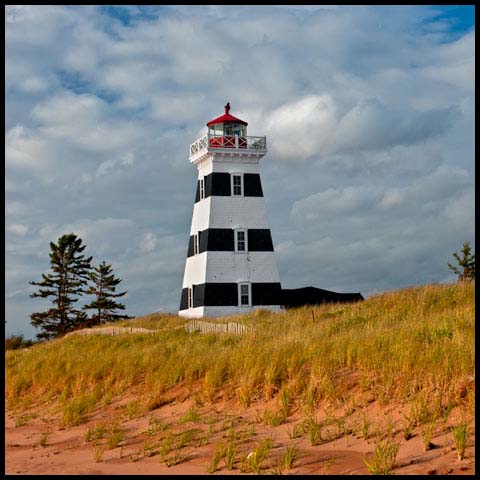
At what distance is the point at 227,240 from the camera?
35750mm

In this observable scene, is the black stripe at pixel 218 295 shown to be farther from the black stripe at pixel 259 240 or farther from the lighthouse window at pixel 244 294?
the black stripe at pixel 259 240

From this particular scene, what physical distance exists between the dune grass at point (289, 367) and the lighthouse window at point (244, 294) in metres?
12.4

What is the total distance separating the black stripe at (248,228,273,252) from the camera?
3619cm

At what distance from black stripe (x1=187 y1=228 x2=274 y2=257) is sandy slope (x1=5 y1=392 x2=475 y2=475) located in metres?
21.2

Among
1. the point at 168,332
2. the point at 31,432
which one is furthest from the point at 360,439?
the point at 168,332

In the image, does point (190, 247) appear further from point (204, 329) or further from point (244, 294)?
point (204, 329)

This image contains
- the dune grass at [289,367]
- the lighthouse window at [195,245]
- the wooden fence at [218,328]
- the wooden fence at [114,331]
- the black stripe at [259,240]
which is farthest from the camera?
the lighthouse window at [195,245]

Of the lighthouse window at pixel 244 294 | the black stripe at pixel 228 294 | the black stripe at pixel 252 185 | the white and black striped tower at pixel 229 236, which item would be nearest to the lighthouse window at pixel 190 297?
the white and black striped tower at pixel 229 236

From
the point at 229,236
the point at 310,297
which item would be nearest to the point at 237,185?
the point at 229,236

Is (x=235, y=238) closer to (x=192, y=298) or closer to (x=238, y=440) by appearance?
(x=192, y=298)

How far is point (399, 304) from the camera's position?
78.7 feet

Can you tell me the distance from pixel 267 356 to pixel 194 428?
112 inches

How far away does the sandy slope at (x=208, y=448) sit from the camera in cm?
949

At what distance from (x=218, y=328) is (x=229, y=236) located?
11088mm
